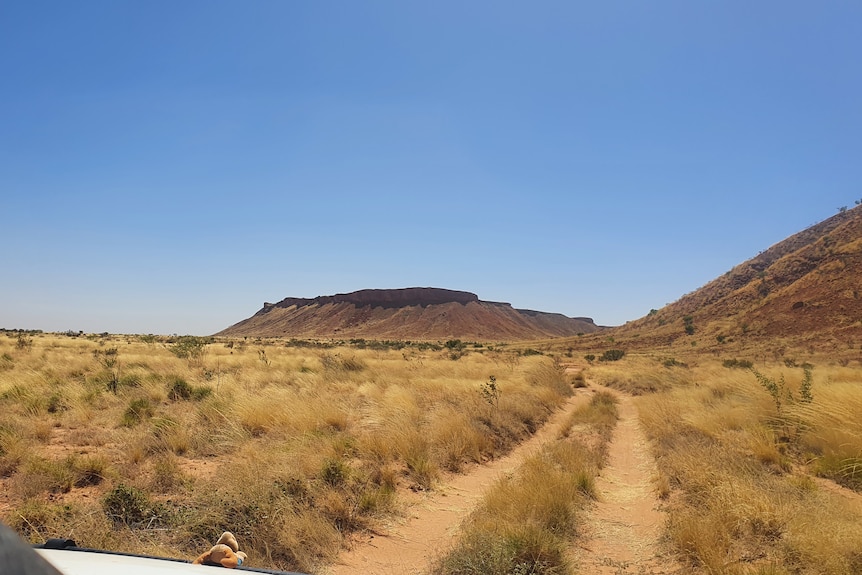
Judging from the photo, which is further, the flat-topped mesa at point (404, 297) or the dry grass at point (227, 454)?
the flat-topped mesa at point (404, 297)

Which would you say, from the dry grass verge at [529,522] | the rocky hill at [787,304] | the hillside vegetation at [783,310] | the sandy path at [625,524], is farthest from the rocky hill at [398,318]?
the dry grass verge at [529,522]

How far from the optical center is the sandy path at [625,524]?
480 cm

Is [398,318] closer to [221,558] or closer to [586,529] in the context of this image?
[586,529]

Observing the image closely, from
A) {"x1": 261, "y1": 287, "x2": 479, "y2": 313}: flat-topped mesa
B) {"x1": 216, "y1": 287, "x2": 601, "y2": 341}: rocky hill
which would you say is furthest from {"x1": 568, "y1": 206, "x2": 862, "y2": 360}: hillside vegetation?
{"x1": 261, "y1": 287, "x2": 479, "y2": 313}: flat-topped mesa

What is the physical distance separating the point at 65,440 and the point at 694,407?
43.4ft

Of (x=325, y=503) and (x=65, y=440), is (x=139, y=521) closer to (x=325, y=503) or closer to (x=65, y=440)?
(x=325, y=503)

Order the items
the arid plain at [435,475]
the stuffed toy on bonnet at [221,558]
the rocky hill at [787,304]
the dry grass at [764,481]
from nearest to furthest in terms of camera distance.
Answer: the stuffed toy on bonnet at [221,558] → the dry grass at [764,481] → the arid plain at [435,475] → the rocky hill at [787,304]

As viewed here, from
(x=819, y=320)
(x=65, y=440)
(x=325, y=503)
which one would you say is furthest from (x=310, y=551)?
(x=819, y=320)

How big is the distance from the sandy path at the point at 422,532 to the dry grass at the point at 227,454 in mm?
254

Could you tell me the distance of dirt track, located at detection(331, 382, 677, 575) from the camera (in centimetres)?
481

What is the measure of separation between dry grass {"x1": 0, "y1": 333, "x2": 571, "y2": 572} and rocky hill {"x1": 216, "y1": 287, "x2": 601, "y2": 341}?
97.6m

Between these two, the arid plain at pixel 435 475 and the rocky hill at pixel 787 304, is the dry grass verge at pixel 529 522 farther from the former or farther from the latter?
the rocky hill at pixel 787 304

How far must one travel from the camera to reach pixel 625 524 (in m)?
6.02

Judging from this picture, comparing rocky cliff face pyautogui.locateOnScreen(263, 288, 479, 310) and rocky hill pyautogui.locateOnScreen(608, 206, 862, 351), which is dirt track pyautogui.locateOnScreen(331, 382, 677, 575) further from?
rocky cliff face pyautogui.locateOnScreen(263, 288, 479, 310)
